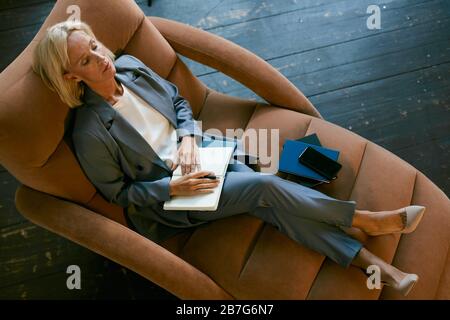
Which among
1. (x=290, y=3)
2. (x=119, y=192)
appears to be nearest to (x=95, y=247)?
(x=119, y=192)

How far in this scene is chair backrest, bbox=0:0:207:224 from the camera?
1.31 metres

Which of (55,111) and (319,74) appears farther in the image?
(319,74)

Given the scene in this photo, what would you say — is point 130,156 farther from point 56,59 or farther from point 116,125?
point 56,59

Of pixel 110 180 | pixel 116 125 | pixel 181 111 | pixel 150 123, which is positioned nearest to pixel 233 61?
pixel 181 111

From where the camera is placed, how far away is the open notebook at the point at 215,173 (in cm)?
147

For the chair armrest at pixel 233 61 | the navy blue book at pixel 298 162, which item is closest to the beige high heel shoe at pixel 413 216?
the navy blue book at pixel 298 162

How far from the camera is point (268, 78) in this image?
1.72m

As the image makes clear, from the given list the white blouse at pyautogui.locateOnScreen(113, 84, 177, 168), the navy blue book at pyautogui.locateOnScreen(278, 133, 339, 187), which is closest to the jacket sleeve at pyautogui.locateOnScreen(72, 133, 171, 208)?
the white blouse at pyautogui.locateOnScreen(113, 84, 177, 168)

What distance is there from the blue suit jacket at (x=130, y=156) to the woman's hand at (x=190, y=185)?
0.03 m

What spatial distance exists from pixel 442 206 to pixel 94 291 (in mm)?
1336

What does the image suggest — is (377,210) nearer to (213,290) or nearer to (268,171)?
(268,171)

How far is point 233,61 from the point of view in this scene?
1.71 metres

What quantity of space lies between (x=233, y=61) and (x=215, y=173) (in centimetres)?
44

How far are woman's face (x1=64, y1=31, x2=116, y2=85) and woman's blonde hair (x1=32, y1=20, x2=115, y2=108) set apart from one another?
2 cm
